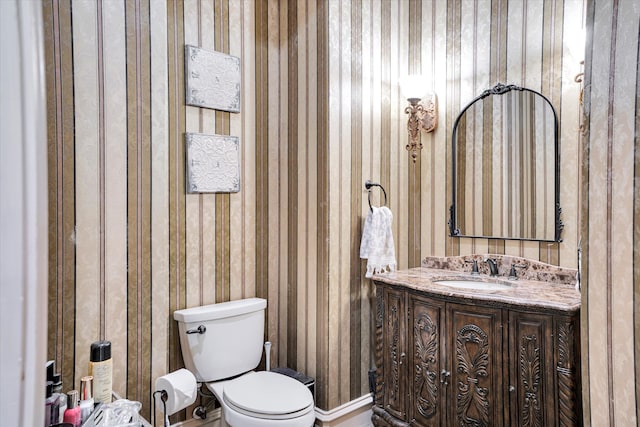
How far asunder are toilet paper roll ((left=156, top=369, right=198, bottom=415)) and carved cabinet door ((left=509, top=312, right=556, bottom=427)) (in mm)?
1407

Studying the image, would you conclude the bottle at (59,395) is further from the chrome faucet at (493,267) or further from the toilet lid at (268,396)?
the chrome faucet at (493,267)

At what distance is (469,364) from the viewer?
1827 millimetres

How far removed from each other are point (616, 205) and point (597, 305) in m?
0.23

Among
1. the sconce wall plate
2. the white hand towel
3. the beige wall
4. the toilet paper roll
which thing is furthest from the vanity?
the toilet paper roll

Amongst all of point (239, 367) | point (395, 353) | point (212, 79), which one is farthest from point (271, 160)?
Result: point (395, 353)

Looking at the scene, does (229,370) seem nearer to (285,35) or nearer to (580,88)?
(285,35)

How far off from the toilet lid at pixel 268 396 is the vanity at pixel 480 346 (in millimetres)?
569

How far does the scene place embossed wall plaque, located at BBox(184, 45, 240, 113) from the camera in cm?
212

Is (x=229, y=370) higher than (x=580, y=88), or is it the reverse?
(x=580, y=88)

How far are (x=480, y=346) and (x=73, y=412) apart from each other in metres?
1.57

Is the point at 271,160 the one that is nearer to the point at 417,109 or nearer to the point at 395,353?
the point at 417,109

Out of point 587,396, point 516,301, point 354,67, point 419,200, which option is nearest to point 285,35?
point 354,67

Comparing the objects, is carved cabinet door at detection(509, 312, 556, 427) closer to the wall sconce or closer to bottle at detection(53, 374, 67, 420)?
the wall sconce

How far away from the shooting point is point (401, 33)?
264 cm
